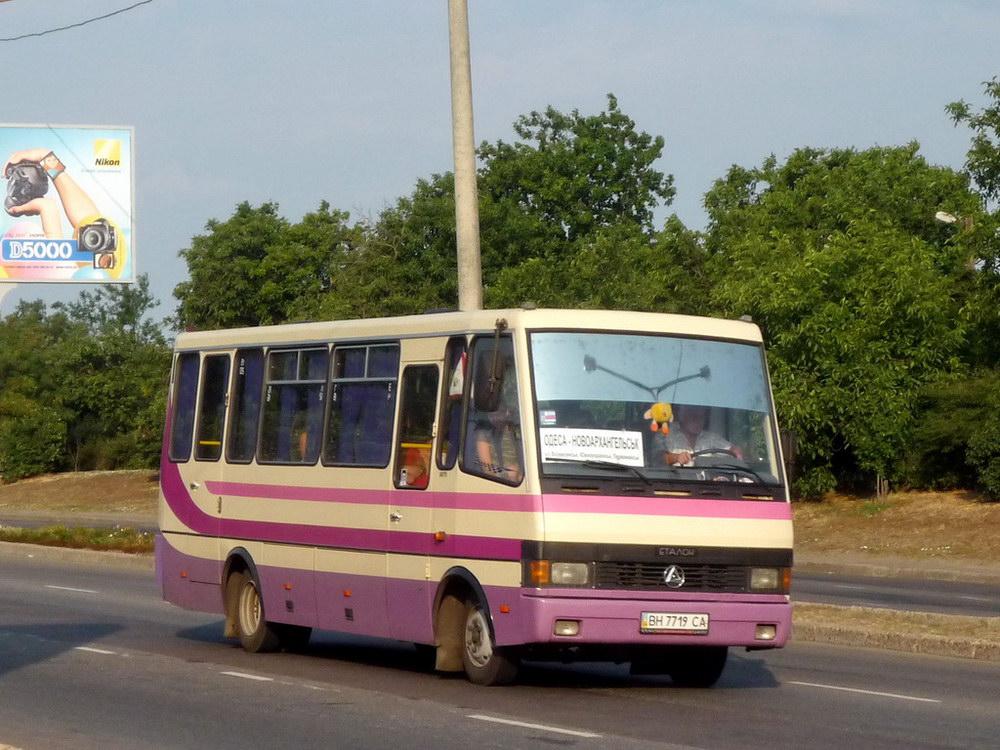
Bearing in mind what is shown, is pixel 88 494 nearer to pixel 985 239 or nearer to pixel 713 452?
pixel 985 239

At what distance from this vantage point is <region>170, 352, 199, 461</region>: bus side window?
660 inches

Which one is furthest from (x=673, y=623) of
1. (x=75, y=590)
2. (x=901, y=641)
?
(x=75, y=590)

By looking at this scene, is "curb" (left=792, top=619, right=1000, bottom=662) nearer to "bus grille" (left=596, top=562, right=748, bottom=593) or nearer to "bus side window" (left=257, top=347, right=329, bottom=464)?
"bus grille" (left=596, top=562, right=748, bottom=593)

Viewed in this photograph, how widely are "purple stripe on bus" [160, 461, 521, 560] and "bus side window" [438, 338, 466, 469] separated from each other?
23.4 inches

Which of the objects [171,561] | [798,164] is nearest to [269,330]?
[171,561]

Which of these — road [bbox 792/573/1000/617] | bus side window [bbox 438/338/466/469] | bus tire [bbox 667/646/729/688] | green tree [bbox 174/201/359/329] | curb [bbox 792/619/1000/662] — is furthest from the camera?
green tree [bbox 174/201/359/329]

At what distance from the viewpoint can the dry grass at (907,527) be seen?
109ft

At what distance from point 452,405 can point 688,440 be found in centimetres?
175

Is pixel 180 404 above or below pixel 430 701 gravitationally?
above

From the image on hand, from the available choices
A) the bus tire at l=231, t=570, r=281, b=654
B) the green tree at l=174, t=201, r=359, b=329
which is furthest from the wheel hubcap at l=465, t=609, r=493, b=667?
the green tree at l=174, t=201, r=359, b=329

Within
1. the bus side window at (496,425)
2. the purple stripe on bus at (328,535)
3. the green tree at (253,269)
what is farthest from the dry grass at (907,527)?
the green tree at (253,269)

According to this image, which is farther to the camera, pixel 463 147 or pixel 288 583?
pixel 463 147

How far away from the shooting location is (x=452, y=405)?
42.3 ft

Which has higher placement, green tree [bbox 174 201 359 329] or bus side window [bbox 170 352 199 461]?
green tree [bbox 174 201 359 329]
